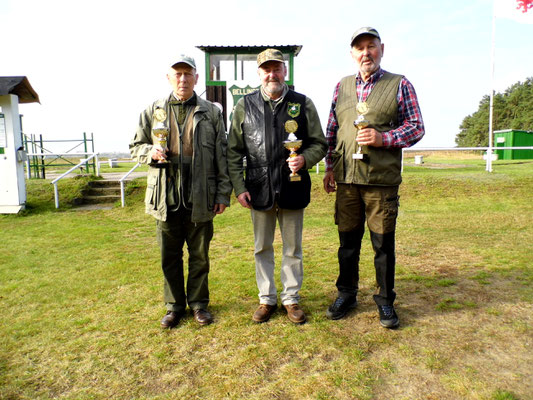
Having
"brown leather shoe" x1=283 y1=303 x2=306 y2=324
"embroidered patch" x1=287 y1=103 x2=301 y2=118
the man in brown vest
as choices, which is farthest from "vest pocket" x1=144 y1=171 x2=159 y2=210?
the man in brown vest

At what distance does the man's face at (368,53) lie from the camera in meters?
3.15

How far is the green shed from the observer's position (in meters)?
21.6

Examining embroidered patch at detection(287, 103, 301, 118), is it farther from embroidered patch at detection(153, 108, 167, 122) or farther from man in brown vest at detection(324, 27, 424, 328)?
embroidered patch at detection(153, 108, 167, 122)

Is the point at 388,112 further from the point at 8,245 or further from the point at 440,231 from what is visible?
the point at 8,245

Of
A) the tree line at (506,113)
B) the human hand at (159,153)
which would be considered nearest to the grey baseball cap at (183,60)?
the human hand at (159,153)

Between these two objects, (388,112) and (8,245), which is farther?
(8,245)

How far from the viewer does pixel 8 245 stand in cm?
639

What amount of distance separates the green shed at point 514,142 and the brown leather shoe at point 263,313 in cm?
2269

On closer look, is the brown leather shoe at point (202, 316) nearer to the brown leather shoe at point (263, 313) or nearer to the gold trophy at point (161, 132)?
the brown leather shoe at point (263, 313)

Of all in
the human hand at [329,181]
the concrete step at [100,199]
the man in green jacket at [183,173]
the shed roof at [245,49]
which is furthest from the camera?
the shed roof at [245,49]

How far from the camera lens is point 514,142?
22.4m

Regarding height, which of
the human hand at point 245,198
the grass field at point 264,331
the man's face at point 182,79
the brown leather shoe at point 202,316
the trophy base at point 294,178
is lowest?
the grass field at point 264,331

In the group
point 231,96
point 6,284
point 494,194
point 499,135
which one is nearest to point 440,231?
point 494,194

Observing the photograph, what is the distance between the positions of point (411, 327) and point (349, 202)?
1.14 meters
